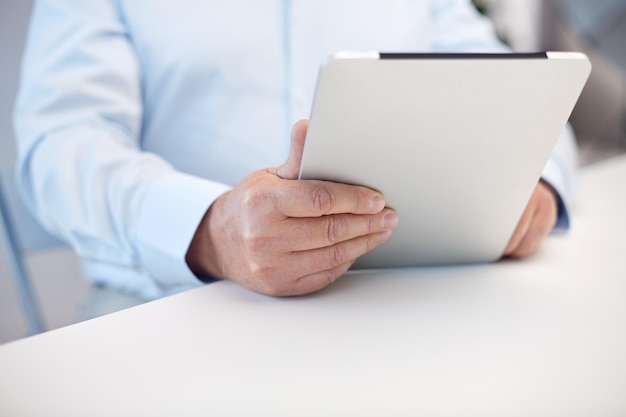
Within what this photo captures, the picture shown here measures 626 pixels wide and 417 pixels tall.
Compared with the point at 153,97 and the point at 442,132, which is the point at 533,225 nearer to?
the point at 442,132

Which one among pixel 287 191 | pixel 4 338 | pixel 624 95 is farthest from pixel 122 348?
pixel 624 95

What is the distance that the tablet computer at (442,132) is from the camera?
36 cm

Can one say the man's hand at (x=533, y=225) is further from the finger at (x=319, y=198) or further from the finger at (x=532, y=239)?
the finger at (x=319, y=198)

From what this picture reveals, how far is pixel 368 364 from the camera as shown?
1.20 feet

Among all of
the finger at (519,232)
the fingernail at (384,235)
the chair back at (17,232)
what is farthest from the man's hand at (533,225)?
the chair back at (17,232)

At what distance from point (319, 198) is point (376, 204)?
0.15 ft

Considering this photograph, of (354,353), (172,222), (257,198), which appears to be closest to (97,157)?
(172,222)

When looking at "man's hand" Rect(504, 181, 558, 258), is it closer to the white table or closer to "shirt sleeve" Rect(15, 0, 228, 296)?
the white table

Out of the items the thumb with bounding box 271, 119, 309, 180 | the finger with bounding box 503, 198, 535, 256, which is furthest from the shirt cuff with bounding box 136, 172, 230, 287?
the finger with bounding box 503, 198, 535, 256

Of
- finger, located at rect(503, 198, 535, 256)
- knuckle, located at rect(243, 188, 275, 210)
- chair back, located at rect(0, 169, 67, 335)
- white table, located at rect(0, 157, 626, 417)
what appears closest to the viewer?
white table, located at rect(0, 157, 626, 417)

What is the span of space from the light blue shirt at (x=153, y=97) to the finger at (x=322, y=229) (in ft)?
0.62

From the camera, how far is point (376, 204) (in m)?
0.44

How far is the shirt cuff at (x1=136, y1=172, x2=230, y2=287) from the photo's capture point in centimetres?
53

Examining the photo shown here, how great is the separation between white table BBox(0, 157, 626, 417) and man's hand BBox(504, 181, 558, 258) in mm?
40
